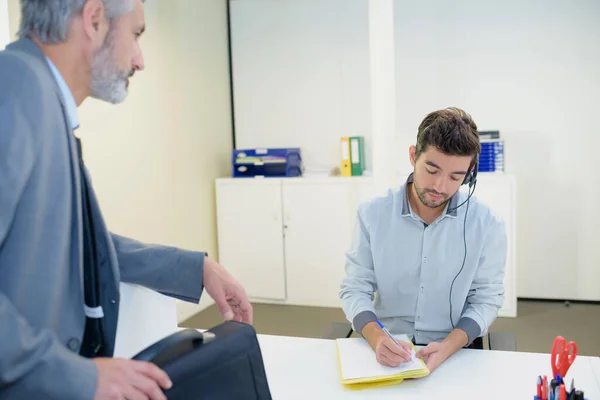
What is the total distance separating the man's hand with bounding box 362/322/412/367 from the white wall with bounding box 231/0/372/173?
3.37 m

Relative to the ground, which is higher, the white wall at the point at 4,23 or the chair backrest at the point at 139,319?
the white wall at the point at 4,23

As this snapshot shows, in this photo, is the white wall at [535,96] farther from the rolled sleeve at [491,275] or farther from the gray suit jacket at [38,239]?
the gray suit jacket at [38,239]

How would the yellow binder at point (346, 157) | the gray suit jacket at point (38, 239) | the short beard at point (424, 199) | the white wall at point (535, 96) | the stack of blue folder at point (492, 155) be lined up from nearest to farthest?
the gray suit jacket at point (38, 239)
the short beard at point (424, 199)
the stack of blue folder at point (492, 155)
the white wall at point (535, 96)
the yellow binder at point (346, 157)

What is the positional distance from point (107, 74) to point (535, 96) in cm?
417

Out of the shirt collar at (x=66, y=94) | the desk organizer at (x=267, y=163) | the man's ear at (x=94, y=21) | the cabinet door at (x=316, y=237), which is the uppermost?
the man's ear at (x=94, y=21)

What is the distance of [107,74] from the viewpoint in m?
1.02

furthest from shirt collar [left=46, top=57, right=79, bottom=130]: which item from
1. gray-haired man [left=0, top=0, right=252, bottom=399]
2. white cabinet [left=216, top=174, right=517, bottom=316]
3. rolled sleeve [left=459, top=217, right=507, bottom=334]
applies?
white cabinet [left=216, top=174, right=517, bottom=316]

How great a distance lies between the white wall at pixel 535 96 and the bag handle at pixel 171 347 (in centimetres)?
403

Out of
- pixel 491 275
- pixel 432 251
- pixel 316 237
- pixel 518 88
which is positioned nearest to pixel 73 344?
pixel 432 251

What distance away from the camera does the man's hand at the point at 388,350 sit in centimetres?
151

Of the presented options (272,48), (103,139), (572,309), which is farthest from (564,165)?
(103,139)

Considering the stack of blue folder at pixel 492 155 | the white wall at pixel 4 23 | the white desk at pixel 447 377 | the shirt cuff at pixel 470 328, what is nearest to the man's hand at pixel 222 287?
the white desk at pixel 447 377

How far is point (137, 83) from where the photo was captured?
402 centimetres

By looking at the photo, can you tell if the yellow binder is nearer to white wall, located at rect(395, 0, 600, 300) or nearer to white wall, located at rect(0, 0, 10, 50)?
white wall, located at rect(395, 0, 600, 300)
